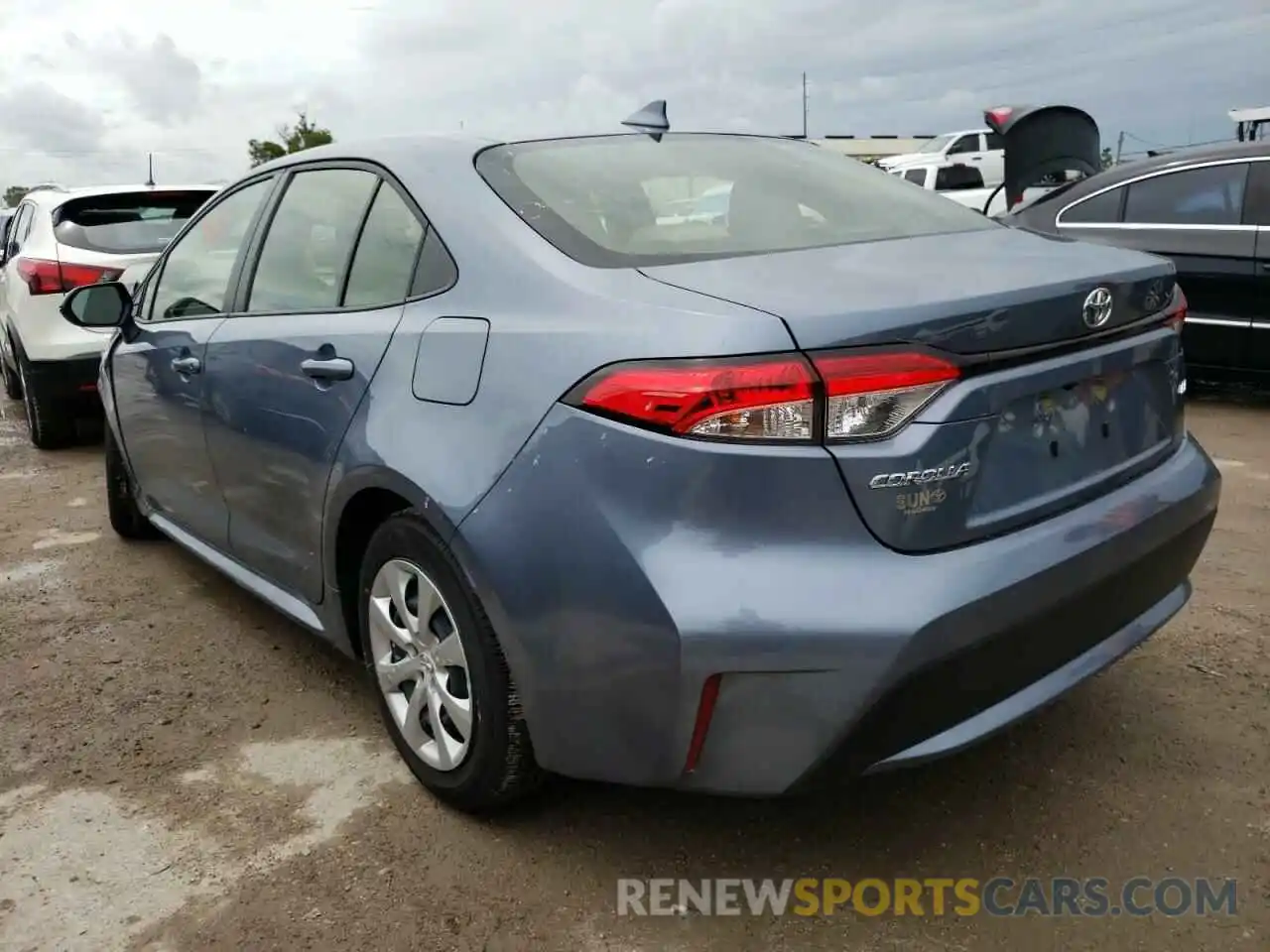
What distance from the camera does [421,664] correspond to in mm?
2477

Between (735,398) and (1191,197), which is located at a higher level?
(1191,197)

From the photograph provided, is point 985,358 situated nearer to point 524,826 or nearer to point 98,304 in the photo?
point 524,826

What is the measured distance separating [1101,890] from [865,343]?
122 centimetres

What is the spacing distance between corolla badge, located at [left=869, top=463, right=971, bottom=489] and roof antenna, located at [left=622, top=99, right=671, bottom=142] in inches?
56.1

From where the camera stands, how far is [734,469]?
72.5 inches

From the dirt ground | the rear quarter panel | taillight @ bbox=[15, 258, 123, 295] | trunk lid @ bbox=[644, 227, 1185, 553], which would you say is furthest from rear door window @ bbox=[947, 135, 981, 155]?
the rear quarter panel

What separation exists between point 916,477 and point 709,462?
352mm

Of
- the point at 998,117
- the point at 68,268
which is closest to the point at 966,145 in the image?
the point at 998,117

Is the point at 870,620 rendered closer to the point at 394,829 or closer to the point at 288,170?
the point at 394,829

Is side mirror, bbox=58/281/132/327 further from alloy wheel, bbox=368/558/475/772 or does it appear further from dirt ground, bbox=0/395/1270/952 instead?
alloy wheel, bbox=368/558/475/772

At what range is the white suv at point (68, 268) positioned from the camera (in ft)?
20.8

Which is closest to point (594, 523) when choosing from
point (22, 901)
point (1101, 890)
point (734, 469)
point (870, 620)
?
point (734, 469)

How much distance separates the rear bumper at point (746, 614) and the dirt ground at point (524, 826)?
0.38 m

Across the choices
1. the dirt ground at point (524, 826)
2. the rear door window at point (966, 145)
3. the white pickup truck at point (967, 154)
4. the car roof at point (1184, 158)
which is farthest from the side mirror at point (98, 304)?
the rear door window at point (966, 145)
